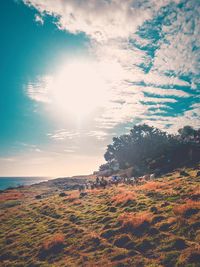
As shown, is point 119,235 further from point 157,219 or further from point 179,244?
point 179,244

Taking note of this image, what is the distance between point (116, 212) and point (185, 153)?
40.8 m

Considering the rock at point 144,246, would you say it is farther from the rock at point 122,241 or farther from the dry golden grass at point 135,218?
the dry golden grass at point 135,218

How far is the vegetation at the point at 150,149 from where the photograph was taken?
2563 inches

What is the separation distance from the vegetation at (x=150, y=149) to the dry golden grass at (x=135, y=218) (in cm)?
3686

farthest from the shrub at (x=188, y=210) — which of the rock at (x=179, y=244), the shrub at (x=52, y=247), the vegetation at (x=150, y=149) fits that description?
the vegetation at (x=150, y=149)

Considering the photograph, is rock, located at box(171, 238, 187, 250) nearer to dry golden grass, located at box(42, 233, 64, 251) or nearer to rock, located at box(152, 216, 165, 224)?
rock, located at box(152, 216, 165, 224)

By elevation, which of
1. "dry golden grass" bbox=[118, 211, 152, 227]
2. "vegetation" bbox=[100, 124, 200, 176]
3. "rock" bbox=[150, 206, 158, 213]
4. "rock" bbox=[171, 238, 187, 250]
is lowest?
"rock" bbox=[171, 238, 187, 250]

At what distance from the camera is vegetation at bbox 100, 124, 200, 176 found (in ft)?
214

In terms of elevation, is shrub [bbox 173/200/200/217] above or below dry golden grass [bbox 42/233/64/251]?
above

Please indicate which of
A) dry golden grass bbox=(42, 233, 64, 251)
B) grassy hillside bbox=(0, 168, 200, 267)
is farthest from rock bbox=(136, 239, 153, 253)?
dry golden grass bbox=(42, 233, 64, 251)

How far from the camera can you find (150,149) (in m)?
104

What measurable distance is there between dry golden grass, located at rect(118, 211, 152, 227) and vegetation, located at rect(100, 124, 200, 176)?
36.9 m

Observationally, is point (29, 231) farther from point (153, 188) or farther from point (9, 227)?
point (153, 188)

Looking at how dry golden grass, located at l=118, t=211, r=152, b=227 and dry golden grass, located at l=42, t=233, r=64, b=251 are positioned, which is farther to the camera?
dry golden grass, located at l=42, t=233, r=64, b=251
